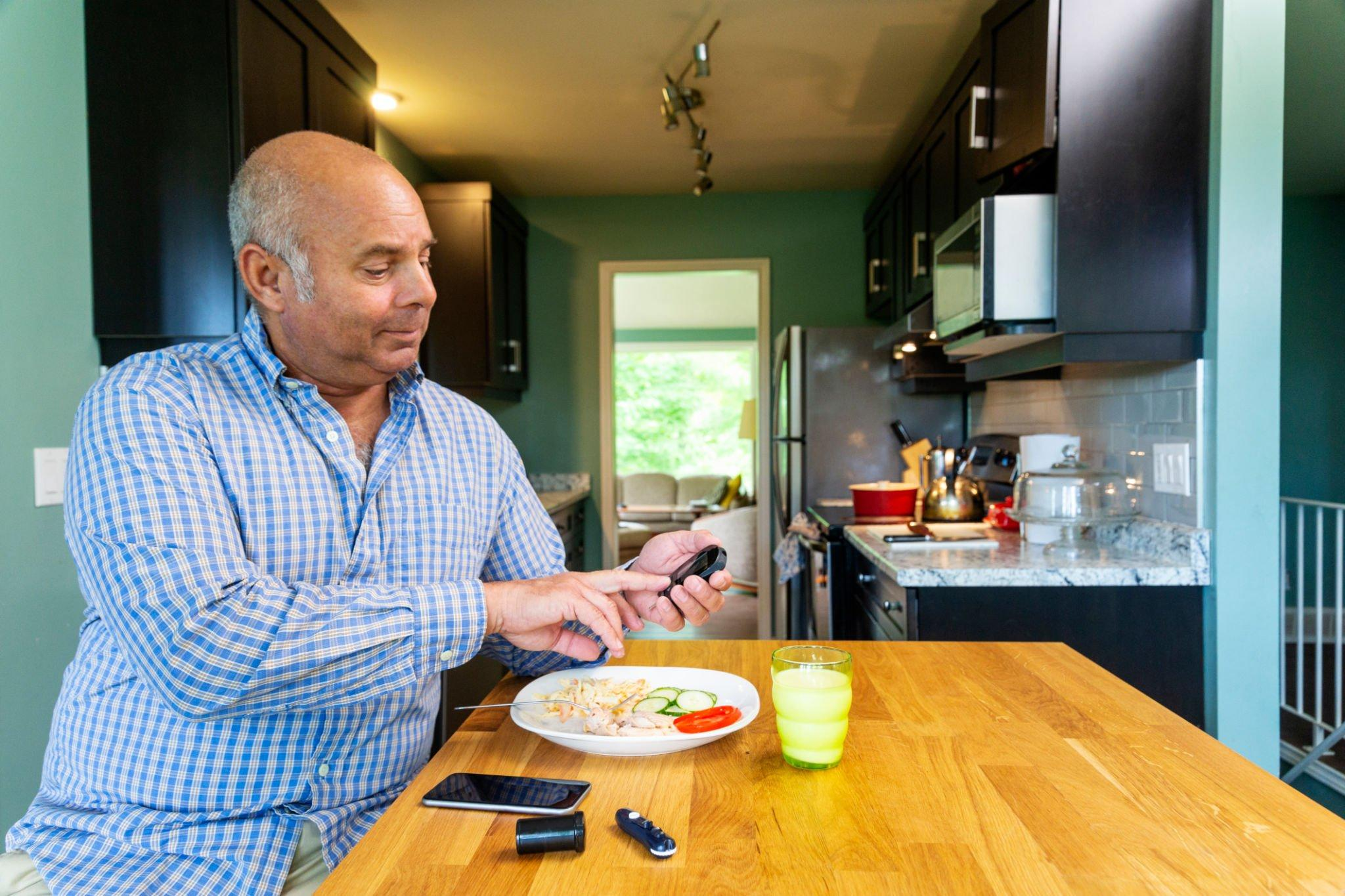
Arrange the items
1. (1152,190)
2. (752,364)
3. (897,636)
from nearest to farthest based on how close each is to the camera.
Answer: (1152,190), (897,636), (752,364)

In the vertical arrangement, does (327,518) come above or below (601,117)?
below

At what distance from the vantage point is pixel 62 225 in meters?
1.81

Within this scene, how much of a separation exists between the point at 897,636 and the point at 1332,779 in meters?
1.67

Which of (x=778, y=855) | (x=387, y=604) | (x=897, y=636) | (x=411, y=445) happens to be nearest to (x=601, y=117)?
(x=897, y=636)

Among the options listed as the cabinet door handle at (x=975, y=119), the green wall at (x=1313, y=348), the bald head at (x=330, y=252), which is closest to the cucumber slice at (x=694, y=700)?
the bald head at (x=330, y=252)

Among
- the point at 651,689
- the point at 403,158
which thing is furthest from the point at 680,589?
the point at 403,158

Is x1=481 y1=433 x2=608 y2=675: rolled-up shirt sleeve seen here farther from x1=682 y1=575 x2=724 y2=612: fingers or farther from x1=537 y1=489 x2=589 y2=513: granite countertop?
x1=537 y1=489 x2=589 y2=513: granite countertop

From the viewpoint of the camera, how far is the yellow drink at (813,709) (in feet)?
2.85

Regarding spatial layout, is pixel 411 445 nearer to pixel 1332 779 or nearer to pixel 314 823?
pixel 314 823

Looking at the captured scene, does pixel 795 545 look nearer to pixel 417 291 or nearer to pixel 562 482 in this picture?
pixel 562 482

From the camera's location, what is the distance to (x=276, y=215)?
1.14m

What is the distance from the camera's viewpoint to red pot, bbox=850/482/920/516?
3.18m

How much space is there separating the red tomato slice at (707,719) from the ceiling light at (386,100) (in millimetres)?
2870

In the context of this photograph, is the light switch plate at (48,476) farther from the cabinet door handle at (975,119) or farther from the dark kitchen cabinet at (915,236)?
the dark kitchen cabinet at (915,236)
